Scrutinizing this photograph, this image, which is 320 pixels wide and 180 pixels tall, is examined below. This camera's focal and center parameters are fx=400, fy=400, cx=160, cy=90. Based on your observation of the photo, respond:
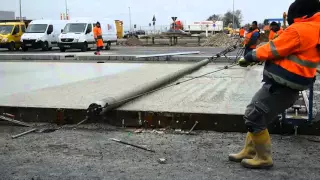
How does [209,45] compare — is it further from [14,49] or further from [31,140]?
[31,140]

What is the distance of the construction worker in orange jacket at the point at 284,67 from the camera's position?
3.71m

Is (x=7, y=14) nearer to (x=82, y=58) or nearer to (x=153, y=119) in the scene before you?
(x=82, y=58)

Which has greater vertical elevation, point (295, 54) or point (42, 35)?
point (42, 35)

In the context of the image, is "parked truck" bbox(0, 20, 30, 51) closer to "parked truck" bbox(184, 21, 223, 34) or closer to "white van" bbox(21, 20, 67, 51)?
"white van" bbox(21, 20, 67, 51)

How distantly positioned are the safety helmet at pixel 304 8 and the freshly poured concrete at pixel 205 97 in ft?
7.27

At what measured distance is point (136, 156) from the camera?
14.9 feet

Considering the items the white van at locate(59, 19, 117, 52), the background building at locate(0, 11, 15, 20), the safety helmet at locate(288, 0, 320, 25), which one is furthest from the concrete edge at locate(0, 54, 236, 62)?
the background building at locate(0, 11, 15, 20)

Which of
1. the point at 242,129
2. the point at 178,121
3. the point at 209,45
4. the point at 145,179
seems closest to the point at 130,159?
the point at 145,179

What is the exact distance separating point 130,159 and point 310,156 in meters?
2.03

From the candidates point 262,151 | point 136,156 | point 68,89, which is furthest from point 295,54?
point 68,89

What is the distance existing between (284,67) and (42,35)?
1028 inches

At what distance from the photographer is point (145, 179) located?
3.84 metres

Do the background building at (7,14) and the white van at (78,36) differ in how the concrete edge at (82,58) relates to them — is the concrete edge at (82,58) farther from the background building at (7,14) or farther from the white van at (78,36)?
the background building at (7,14)

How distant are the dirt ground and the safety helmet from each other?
Answer: 156cm
